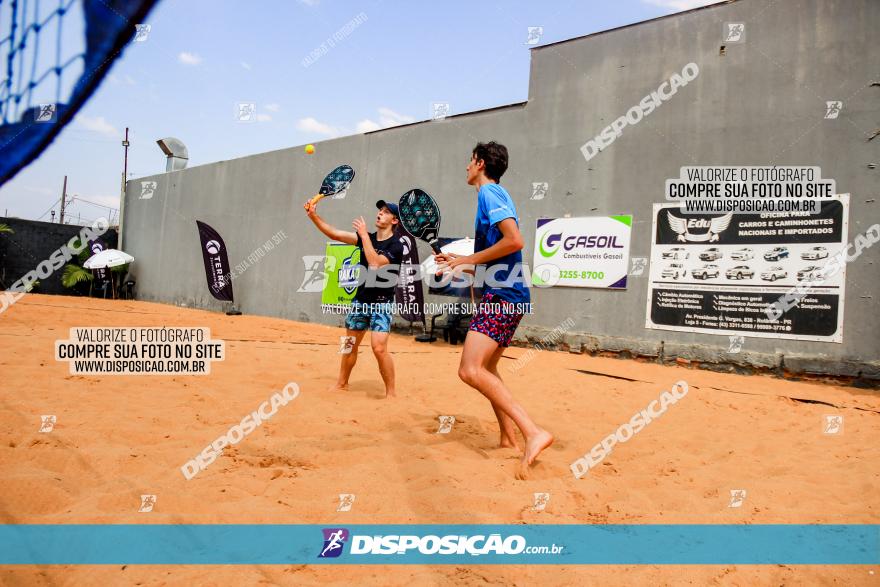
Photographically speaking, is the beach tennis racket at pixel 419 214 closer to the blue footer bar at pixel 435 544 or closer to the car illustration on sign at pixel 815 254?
the car illustration on sign at pixel 815 254

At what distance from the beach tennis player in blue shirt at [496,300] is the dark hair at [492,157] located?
198 millimetres

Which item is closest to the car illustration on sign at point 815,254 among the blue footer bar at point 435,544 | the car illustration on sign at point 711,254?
the car illustration on sign at point 711,254

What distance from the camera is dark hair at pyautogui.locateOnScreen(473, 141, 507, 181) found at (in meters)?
3.61

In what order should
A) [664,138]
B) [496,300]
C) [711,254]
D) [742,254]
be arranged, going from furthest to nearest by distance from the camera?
[664,138], [711,254], [742,254], [496,300]

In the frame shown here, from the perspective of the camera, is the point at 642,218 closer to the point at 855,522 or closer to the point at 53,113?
the point at 855,522

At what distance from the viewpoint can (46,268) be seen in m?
19.9

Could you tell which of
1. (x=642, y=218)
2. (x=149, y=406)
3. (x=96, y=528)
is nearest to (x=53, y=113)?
(x=149, y=406)

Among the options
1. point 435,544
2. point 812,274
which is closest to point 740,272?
point 812,274

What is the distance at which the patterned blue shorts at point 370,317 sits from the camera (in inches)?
208

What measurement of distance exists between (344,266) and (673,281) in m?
7.68

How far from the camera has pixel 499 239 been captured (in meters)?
3.40

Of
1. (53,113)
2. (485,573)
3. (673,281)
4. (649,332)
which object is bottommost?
(485,573)

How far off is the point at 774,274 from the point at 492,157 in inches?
231

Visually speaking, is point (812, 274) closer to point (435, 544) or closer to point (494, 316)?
point (494, 316)
